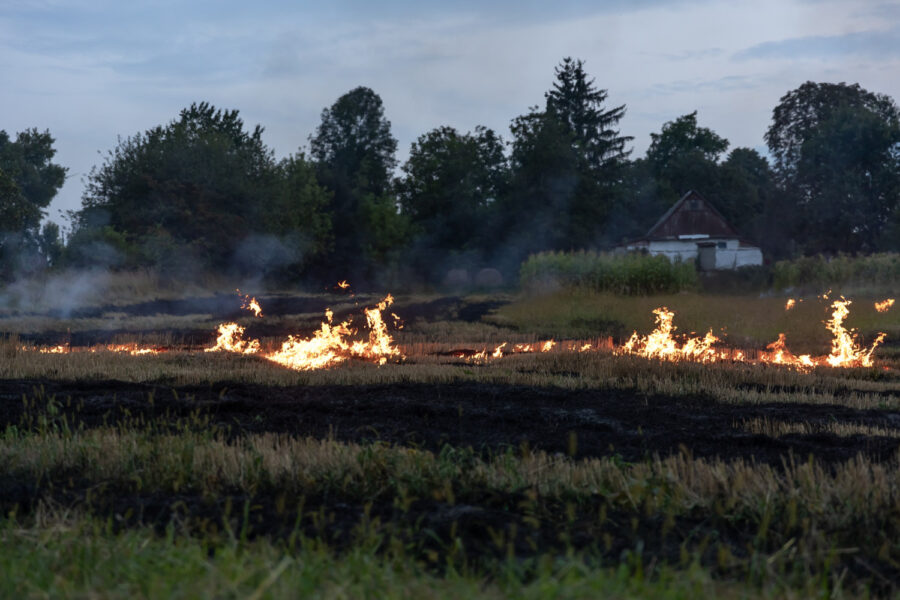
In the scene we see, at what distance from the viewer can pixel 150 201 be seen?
145 ft

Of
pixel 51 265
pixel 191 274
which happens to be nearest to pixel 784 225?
pixel 191 274

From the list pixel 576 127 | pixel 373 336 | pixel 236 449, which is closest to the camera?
pixel 236 449

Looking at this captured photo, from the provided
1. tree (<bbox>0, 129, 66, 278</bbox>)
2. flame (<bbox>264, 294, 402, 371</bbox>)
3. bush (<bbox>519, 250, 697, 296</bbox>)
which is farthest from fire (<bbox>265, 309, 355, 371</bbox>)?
tree (<bbox>0, 129, 66, 278</bbox>)

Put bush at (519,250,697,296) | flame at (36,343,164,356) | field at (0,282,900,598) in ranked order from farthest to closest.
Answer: bush at (519,250,697,296) → flame at (36,343,164,356) → field at (0,282,900,598)

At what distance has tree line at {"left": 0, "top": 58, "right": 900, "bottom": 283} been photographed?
4384 centimetres

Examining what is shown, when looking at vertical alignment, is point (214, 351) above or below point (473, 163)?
below

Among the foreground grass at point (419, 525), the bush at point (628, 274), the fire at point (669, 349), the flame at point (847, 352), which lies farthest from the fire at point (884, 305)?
the foreground grass at point (419, 525)

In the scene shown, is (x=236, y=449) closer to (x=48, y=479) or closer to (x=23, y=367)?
(x=48, y=479)

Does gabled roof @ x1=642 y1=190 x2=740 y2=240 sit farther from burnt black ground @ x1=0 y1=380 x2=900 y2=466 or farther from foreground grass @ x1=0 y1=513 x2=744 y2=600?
foreground grass @ x1=0 y1=513 x2=744 y2=600

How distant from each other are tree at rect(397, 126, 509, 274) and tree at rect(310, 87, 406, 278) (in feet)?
5.46

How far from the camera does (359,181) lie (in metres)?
67.6

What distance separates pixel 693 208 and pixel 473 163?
48.5 ft

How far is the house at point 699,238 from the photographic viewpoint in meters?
59.5

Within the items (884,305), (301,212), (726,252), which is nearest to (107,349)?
(884,305)
